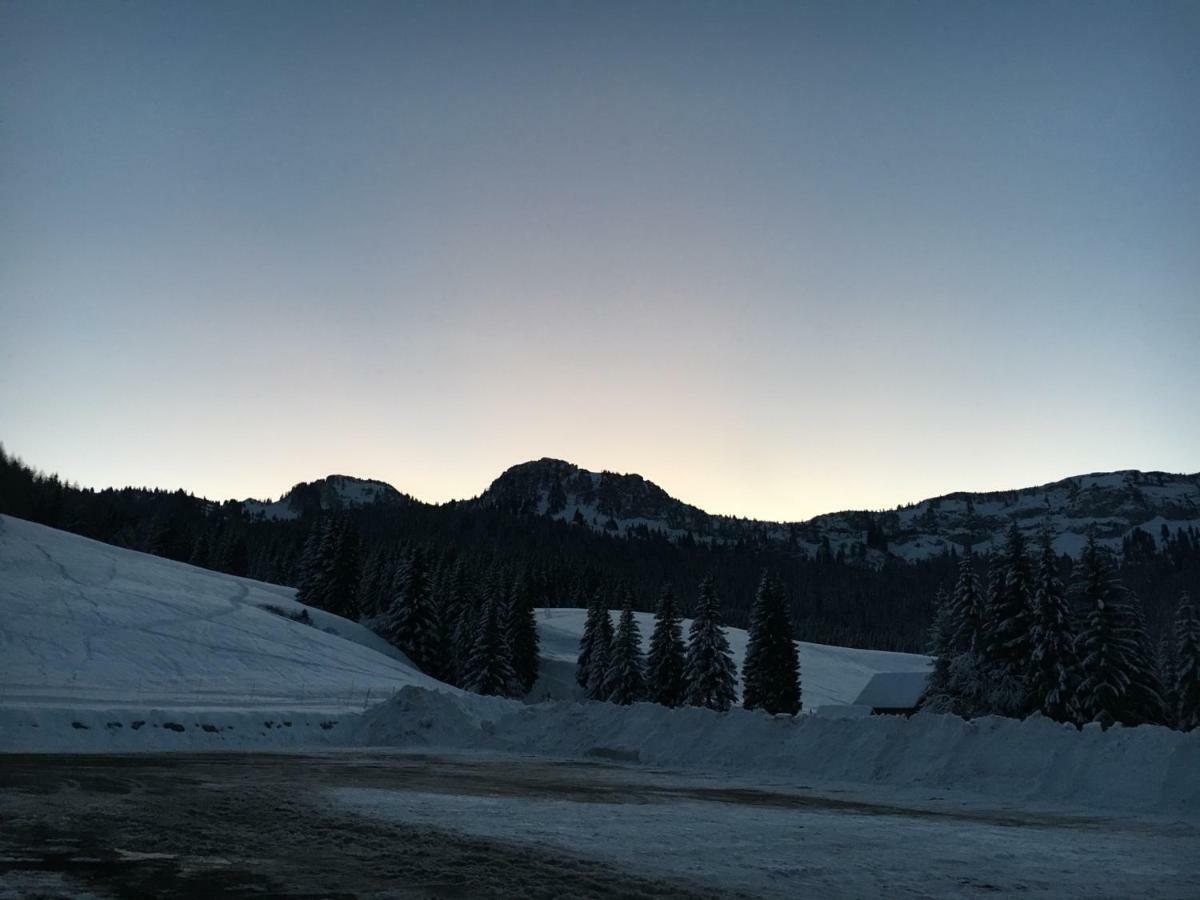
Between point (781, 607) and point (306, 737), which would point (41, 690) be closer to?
point (306, 737)

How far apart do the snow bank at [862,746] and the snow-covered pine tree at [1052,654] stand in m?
23.4

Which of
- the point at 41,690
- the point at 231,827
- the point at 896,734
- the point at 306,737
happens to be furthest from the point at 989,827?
the point at 41,690

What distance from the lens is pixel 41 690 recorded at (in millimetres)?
30547

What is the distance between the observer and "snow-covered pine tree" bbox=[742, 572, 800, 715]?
58219mm

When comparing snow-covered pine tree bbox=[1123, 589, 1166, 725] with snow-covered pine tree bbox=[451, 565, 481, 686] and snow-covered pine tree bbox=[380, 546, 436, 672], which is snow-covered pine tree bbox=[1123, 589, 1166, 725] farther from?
snow-covered pine tree bbox=[380, 546, 436, 672]

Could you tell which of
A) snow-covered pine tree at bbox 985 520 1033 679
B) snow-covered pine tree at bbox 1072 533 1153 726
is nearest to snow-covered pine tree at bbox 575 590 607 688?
snow-covered pine tree at bbox 985 520 1033 679

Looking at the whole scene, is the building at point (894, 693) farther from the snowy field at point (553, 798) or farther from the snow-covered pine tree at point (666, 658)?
the snowy field at point (553, 798)

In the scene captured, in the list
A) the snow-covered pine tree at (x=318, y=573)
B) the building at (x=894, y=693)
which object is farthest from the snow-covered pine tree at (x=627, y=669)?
the snow-covered pine tree at (x=318, y=573)

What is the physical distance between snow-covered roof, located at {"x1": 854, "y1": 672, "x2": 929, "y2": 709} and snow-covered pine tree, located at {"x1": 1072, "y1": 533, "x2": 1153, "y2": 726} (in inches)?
1148

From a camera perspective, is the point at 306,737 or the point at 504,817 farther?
the point at 306,737

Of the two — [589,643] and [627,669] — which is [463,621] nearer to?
[589,643]

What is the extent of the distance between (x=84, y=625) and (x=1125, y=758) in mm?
44169

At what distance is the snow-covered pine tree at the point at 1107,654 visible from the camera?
38.4 m

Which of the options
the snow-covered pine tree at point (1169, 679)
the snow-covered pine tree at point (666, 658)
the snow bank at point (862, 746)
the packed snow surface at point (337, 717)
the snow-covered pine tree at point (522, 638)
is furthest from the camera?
the snow-covered pine tree at point (522, 638)
